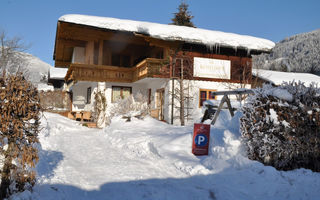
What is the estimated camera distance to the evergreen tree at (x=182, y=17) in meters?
42.8

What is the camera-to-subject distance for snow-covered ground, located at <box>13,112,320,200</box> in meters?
4.91

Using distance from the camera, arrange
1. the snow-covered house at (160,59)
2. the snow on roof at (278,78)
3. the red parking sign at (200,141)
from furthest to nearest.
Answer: the snow on roof at (278,78)
the snow-covered house at (160,59)
the red parking sign at (200,141)

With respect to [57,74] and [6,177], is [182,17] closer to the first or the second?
[57,74]

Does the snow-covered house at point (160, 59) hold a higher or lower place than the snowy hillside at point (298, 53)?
lower

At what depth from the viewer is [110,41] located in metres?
22.4

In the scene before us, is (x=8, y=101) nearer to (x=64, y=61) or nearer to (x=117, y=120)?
(x=117, y=120)

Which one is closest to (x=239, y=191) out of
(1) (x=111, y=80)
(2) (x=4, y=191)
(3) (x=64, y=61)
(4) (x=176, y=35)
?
(2) (x=4, y=191)

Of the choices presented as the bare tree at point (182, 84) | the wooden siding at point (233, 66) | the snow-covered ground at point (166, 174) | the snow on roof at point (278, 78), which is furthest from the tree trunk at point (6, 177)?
the snow on roof at point (278, 78)

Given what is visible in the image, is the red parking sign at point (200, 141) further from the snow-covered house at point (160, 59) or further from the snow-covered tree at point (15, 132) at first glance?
the snow-covered house at point (160, 59)

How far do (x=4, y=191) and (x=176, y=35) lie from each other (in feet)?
50.7

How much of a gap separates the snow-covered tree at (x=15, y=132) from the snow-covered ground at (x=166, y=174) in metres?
0.28

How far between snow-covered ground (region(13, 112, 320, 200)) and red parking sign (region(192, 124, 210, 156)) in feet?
0.71

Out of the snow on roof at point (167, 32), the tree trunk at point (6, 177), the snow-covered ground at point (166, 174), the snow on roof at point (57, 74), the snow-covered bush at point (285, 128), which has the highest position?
the snow on roof at point (167, 32)

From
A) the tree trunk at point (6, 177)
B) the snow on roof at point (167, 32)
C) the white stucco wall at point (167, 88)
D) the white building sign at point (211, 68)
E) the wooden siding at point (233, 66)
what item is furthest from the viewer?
→ the white building sign at point (211, 68)
